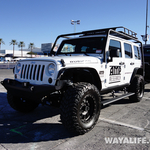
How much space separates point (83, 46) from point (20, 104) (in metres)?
2.19

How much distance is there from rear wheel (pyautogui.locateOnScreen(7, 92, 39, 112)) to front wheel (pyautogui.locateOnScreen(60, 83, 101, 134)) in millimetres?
1552

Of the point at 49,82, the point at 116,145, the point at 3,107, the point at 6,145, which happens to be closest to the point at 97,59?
the point at 49,82

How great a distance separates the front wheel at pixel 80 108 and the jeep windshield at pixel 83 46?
50.6 inches

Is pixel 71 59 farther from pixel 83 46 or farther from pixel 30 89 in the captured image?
pixel 83 46

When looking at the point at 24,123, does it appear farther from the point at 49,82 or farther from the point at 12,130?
the point at 49,82

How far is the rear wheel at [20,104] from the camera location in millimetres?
4117

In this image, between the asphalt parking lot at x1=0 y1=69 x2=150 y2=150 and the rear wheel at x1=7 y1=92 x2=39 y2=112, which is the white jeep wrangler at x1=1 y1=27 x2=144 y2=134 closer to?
the rear wheel at x1=7 y1=92 x2=39 y2=112

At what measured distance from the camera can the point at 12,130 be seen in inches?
131

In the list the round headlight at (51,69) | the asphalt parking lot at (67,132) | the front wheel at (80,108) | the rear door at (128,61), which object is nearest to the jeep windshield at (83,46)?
the rear door at (128,61)

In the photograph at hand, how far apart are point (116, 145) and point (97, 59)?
1.81 metres

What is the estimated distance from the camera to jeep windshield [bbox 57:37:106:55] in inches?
168

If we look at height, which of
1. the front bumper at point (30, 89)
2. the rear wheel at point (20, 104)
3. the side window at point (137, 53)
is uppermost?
the side window at point (137, 53)

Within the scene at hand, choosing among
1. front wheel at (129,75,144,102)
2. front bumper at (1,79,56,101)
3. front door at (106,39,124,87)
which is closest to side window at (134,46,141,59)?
front wheel at (129,75,144,102)

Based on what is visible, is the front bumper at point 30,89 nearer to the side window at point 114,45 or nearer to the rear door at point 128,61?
the side window at point 114,45
